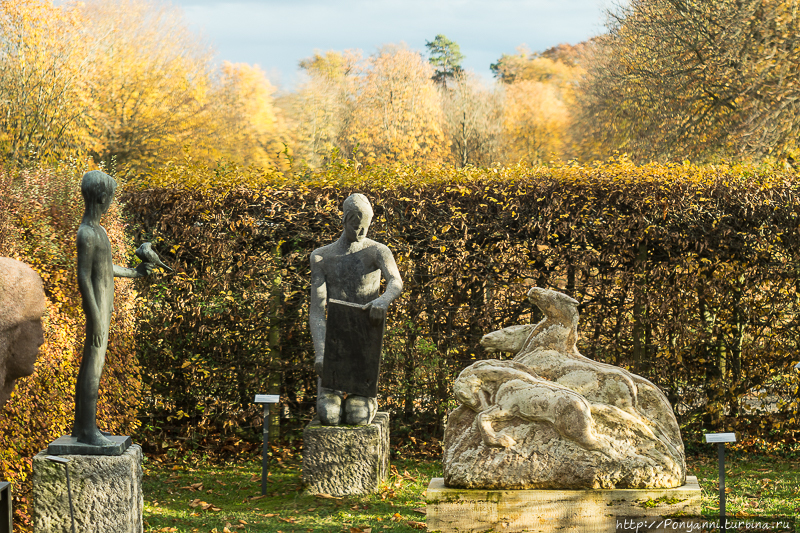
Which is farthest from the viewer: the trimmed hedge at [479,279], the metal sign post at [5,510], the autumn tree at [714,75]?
the autumn tree at [714,75]

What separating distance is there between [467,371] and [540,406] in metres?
0.61

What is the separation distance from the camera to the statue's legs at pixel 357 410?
21.0 feet

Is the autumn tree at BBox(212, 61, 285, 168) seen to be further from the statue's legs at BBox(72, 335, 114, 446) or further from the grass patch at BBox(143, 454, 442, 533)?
the statue's legs at BBox(72, 335, 114, 446)

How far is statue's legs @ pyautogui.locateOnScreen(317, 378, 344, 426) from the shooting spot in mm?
6364

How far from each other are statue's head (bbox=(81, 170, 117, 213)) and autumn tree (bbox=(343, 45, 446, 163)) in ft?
93.3

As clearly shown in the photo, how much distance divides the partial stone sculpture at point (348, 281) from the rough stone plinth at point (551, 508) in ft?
5.80

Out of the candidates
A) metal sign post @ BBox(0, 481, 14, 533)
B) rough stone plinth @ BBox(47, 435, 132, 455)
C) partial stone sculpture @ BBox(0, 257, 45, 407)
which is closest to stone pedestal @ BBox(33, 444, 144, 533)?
rough stone plinth @ BBox(47, 435, 132, 455)

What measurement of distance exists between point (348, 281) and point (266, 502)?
2050mm

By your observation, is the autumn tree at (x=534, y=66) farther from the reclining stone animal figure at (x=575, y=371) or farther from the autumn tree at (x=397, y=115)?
the reclining stone animal figure at (x=575, y=371)

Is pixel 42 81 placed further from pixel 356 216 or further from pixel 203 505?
pixel 203 505

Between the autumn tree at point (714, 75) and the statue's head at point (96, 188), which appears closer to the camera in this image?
the statue's head at point (96, 188)

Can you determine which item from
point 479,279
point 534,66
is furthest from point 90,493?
point 534,66

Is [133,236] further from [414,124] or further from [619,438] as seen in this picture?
[414,124]

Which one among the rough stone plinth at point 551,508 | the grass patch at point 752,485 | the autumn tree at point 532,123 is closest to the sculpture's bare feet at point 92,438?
the rough stone plinth at point 551,508
